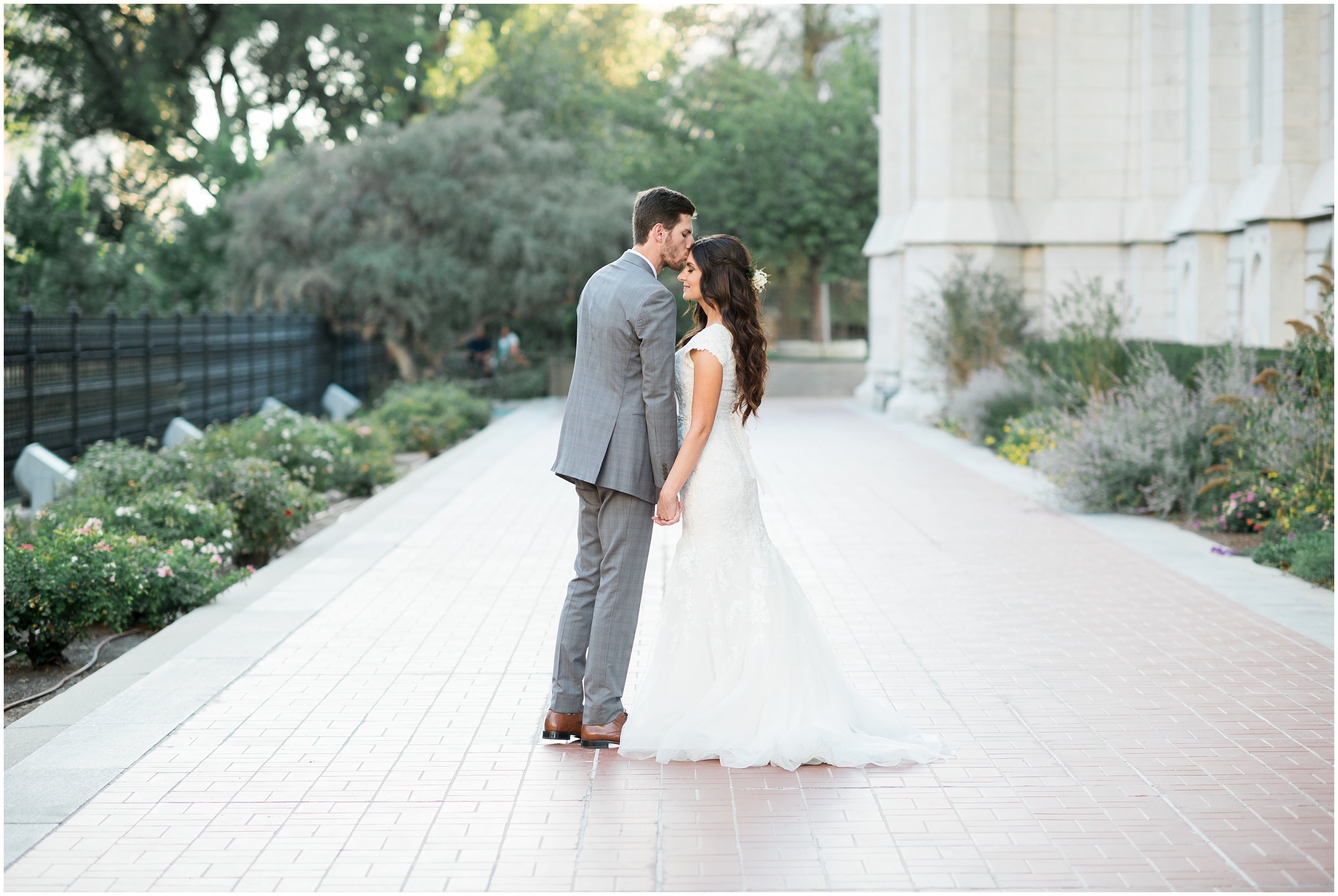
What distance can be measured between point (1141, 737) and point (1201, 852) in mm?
1178

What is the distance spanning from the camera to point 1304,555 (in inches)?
322

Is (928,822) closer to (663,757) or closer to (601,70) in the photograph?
(663,757)

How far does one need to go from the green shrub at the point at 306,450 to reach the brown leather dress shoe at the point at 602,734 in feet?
23.5

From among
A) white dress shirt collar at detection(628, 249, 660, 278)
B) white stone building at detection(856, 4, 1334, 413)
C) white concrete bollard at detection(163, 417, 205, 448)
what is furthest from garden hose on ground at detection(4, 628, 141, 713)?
white stone building at detection(856, 4, 1334, 413)

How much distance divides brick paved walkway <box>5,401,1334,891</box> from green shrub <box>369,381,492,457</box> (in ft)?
35.5

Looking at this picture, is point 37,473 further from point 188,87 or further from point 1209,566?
point 188,87

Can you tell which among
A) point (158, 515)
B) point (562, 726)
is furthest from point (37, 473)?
point (562, 726)

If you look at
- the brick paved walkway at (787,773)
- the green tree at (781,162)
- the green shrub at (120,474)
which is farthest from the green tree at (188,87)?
the brick paved walkway at (787,773)

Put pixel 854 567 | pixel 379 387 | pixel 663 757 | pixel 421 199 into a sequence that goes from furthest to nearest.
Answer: pixel 379 387 → pixel 421 199 → pixel 854 567 → pixel 663 757

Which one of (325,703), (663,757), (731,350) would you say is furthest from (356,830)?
(731,350)

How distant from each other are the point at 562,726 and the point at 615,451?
1.16m

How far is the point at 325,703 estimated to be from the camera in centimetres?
575

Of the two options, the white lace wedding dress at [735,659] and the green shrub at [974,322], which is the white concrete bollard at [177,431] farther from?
the white lace wedding dress at [735,659]

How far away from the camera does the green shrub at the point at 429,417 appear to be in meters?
19.0
